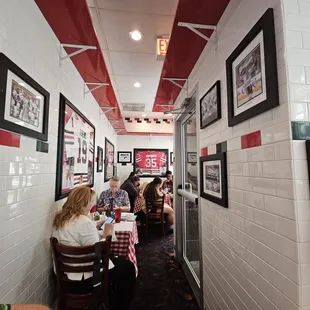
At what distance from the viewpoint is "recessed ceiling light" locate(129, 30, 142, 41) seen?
2.10m

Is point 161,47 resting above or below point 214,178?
above

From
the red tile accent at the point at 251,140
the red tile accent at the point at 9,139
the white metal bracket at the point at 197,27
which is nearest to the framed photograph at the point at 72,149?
the red tile accent at the point at 9,139

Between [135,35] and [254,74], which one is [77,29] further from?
[254,74]

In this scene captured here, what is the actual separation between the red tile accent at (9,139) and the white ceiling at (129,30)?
135 centimetres

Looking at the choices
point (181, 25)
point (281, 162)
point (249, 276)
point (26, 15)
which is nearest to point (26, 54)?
point (26, 15)

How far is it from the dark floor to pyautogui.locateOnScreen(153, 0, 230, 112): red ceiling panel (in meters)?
2.57

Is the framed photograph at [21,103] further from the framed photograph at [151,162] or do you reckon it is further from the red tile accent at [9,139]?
the framed photograph at [151,162]

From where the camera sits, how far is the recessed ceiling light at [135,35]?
2.10 meters

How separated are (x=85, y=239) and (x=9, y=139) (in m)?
0.96

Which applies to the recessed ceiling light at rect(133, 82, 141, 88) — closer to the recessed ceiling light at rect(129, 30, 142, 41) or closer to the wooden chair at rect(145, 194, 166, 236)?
the recessed ceiling light at rect(129, 30, 142, 41)

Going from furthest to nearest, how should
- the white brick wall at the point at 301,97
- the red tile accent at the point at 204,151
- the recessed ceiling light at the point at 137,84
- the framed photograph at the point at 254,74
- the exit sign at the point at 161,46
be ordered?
the recessed ceiling light at the point at 137,84 → the exit sign at the point at 161,46 → the red tile accent at the point at 204,151 → the framed photograph at the point at 254,74 → the white brick wall at the point at 301,97

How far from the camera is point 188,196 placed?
2611 mm

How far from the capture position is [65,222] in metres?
1.67

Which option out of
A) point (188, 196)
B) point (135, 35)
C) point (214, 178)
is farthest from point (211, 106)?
point (188, 196)
